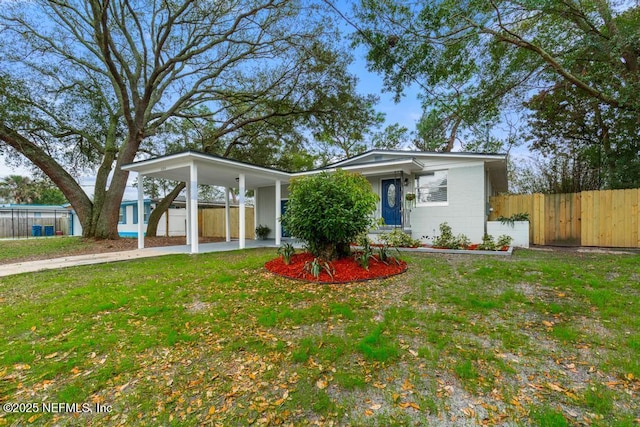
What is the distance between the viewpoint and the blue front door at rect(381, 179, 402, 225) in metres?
11.4

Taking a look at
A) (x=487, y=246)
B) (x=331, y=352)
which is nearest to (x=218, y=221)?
(x=487, y=246)

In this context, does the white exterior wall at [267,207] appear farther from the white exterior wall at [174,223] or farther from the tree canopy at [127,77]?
the white exterior wall at [174,223]

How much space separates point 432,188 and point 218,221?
13.1 meters

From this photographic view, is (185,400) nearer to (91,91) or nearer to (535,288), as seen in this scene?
(535,288)

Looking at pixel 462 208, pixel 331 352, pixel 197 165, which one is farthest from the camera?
pixel 462 208

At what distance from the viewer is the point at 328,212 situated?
18.9 feet

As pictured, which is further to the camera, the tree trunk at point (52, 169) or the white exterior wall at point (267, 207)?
the white exterior wall at point (267, 207)

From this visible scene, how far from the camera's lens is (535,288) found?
15.5 ft

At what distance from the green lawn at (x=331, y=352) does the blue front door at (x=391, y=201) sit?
6445 millimetres

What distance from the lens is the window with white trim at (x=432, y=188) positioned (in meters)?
10.8

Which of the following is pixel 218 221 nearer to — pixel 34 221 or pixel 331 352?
pixel 331 352

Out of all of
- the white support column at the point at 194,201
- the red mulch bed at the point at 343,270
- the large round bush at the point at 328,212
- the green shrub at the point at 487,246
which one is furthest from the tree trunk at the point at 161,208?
the green shrub at the point at 487,246

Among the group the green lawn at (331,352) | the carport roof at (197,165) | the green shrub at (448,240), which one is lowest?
the green lawn at (331,352)

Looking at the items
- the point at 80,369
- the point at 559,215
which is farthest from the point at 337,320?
the point at 559,215
